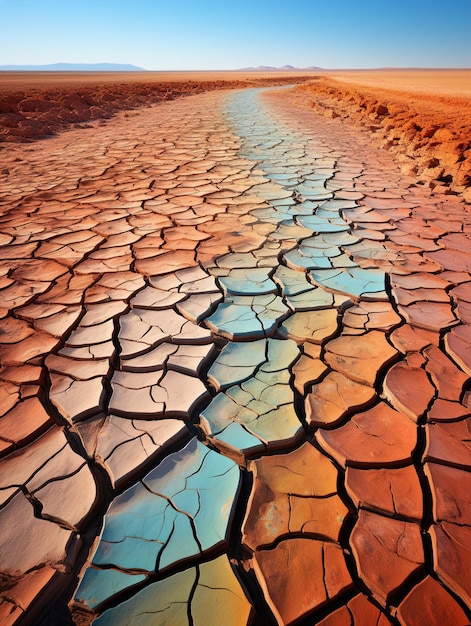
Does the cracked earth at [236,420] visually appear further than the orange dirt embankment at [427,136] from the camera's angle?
No

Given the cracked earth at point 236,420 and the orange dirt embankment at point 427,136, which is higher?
the orange dirt embankment at point 427,136

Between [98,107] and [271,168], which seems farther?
A: [98,107]

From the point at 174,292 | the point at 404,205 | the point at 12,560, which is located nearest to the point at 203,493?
the point at 12,560

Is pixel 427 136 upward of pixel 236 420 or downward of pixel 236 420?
upward

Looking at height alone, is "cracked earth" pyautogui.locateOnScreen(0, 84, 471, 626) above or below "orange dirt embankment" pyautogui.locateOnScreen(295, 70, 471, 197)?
below

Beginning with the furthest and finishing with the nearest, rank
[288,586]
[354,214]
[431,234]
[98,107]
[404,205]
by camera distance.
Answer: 1. [98,107]
2. [404,205]
3. [354,214]
4. [431,234]
5. [288,586]

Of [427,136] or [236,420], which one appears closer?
[236,420]

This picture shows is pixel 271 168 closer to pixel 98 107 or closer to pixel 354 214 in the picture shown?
pixel 354 214

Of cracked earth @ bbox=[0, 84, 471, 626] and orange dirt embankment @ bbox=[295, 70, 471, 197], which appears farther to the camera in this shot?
orange dirt embankment @ bbox=[295, 70, 471, 197]
